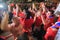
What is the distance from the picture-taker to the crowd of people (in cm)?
116

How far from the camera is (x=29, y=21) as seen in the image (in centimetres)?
122

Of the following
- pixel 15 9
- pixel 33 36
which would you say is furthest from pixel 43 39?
pixel 15 9

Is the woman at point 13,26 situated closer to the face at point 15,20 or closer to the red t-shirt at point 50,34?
the face at point 15,20

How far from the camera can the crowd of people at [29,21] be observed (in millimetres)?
1163

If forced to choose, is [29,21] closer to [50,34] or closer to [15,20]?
[15,20]

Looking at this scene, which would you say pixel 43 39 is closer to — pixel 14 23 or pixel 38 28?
pixel 38 28

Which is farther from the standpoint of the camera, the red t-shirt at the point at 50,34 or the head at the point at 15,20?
the head at the point at 15,20

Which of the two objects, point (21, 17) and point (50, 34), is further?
point (21, 17)

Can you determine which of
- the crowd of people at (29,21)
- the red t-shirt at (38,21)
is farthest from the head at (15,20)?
the red t-shirt at (38,21)

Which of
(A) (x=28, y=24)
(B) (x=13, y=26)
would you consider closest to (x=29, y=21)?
(A) (x=28, y=24)

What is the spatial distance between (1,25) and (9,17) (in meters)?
0.10

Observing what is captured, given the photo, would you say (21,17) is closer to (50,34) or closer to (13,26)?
(13,26)

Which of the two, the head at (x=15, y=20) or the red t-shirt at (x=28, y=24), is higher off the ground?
the head at (x=15, y=20)

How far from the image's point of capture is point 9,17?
1176 millimetres
